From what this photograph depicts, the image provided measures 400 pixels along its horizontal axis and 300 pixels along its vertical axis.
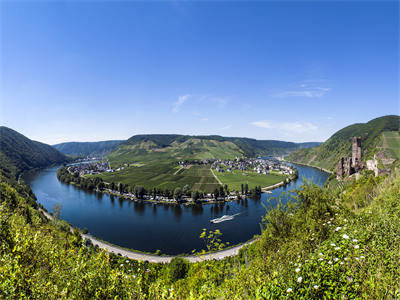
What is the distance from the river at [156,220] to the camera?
1807 inches

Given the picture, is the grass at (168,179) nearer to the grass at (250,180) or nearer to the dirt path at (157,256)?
the grass at (250,180)

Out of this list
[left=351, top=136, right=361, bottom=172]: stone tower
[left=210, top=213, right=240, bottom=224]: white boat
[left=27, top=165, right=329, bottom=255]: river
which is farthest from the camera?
[left=351, top=136, right=361, bottom=172]: stone tower

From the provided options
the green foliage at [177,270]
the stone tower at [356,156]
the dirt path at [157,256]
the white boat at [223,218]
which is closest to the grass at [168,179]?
the white boat at [223,218]

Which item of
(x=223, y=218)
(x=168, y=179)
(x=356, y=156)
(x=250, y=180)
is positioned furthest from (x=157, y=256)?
(x=356, y=156)

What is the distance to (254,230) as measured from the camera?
50.6m

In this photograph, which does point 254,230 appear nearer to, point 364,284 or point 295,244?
point 295,244

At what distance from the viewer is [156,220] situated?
59625 mm

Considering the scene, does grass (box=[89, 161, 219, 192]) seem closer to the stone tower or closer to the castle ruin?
the castle ruin

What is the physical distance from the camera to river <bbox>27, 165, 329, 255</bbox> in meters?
45.9

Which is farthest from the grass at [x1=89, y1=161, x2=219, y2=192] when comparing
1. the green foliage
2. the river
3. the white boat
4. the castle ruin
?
the castle ruin

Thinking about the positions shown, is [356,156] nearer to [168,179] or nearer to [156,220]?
[156,220]

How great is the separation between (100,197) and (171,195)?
131 feet

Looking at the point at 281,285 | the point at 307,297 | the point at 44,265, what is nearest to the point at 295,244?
the point at 281,285

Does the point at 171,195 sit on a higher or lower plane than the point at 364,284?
lower
